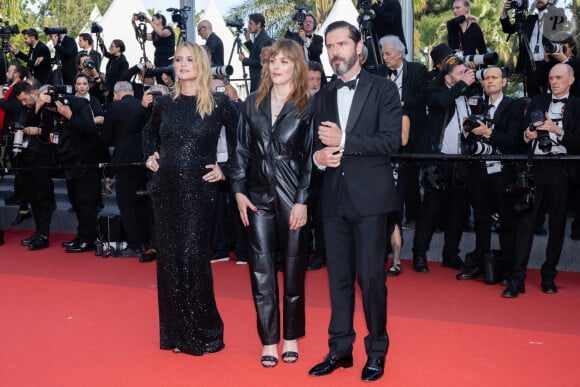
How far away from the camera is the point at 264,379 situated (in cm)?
409

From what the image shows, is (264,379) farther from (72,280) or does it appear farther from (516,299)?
(72,280)

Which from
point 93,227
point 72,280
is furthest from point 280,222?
point 93,227

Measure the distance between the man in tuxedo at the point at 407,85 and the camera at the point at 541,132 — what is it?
1362 mm

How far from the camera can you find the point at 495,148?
6.46m

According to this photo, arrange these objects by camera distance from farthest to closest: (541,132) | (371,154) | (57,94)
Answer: (57,94)
(541,132)
(371,154)

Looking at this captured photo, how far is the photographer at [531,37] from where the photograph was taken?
791 cm

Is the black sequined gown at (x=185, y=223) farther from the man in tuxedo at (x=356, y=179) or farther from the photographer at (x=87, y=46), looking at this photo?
the photographer at (x=87, y=46)

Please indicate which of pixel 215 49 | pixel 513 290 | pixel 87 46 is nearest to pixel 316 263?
pixel 513 290

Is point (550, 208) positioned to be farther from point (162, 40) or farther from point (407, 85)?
point (162, 40)

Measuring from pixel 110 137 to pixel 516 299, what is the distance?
4587 mm

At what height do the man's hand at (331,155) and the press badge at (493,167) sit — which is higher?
the man's hand at (331,155)

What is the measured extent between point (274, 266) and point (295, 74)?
109 cm

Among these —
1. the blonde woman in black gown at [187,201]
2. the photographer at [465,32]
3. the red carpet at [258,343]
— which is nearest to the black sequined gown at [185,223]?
the blonde woman in black gown at [187,201]

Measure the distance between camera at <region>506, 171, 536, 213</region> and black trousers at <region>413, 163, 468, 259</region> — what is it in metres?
0.86
